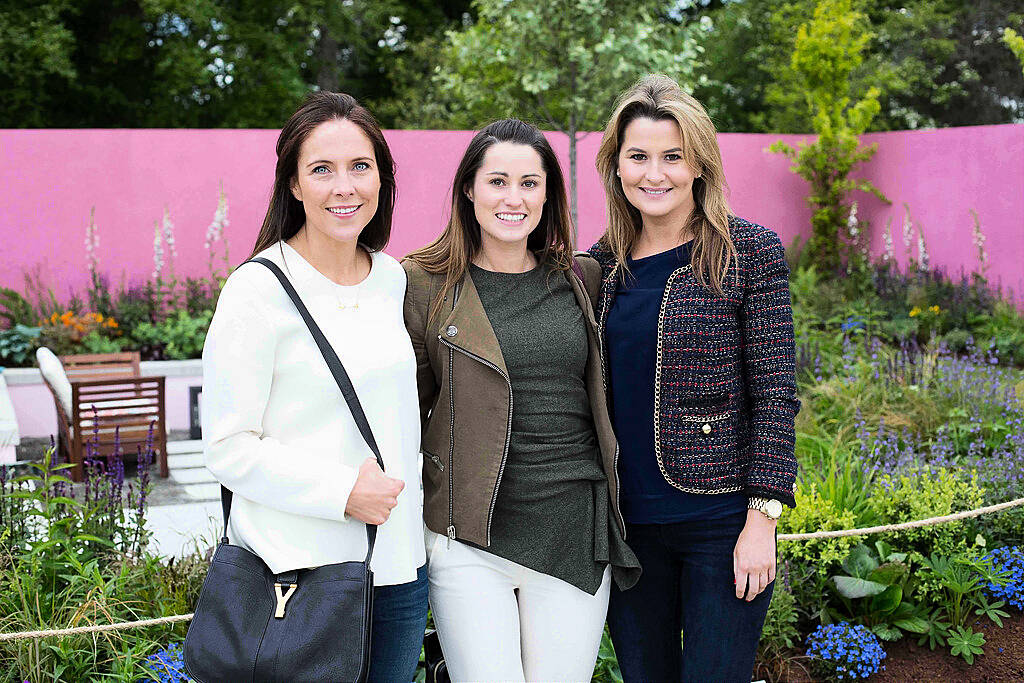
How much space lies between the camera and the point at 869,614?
3.65 meters

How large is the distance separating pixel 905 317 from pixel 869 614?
20.4ft

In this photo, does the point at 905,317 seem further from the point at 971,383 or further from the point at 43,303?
the point at 43,303

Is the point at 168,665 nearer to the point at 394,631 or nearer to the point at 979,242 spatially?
the point at 394,631

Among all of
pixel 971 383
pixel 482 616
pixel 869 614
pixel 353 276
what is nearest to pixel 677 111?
pixel 353 276

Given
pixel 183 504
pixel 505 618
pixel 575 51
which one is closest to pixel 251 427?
pixel 505 618

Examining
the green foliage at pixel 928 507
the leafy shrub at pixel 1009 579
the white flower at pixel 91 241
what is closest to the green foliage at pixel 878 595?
the green foliage at pixel 928 507

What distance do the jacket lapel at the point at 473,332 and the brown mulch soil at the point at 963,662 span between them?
2.12m

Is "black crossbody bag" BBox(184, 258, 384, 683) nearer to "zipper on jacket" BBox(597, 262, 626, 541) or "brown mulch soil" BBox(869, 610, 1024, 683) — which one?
"zipper on jacket" BBox(597, 262, 626, 541)

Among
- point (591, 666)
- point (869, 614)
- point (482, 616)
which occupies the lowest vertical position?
point (869, 614)

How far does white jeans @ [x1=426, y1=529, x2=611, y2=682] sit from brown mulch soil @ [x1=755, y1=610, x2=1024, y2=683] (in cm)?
145

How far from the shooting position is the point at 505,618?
225cm

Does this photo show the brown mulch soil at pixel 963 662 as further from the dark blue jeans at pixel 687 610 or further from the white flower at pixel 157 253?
the white flower at pixel 157 253

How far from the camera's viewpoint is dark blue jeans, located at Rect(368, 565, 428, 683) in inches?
82.0

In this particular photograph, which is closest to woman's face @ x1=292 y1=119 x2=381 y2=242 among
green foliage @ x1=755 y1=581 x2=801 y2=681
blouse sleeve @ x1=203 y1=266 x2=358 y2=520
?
blouse sleeve @ x1=203 y1=266 x2=358 y2=520
